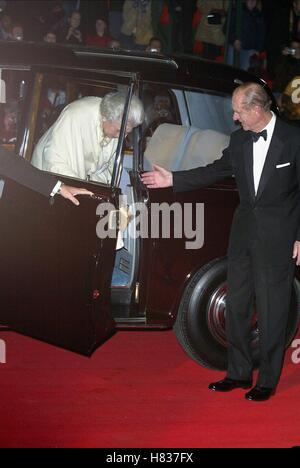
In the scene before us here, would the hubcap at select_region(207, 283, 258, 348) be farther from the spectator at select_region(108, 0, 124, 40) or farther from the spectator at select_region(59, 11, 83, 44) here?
the spectator at select_region(108, 0, 124, 40)

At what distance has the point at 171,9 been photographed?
13320 mm

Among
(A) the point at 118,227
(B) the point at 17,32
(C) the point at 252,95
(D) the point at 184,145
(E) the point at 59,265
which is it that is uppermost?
(B) the point at 17,32

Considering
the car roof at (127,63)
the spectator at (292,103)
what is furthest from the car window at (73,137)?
the spectator at (292,103)

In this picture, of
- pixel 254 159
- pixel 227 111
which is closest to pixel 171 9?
pixel 227 111

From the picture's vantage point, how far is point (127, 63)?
5699 mm

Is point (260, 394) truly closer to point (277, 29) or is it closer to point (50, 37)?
point (50, 37)

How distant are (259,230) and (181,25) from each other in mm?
8386

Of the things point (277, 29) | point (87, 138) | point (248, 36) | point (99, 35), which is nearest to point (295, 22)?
point (277, 29)

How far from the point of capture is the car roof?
557cm

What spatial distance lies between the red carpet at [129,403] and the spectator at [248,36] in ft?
24.7

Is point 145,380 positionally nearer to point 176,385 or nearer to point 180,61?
point 176,385

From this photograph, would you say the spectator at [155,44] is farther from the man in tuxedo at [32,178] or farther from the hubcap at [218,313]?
the man in tuxedo at [32,178]

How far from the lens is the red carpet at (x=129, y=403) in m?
4.82
